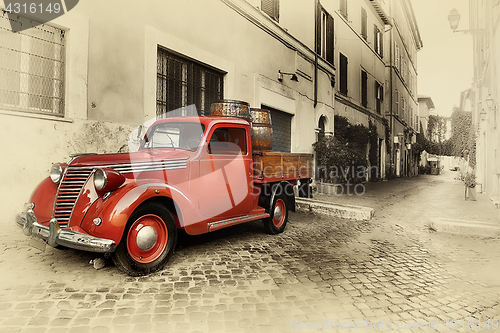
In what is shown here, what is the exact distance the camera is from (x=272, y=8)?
782 cm

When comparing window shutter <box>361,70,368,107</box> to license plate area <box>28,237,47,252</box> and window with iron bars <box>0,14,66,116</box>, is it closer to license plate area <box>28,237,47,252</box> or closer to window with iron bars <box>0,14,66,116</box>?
window with iron bars <box>0,14,66,116</box>

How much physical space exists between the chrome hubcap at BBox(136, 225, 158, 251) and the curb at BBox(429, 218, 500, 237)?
169 inches

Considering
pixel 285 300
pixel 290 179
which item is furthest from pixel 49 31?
pixel 285 300

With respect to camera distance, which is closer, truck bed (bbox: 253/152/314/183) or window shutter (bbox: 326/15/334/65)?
truck bed (bbox: 253/152/314/183)

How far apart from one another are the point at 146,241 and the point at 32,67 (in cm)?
309

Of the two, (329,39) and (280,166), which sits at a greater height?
(329,39)

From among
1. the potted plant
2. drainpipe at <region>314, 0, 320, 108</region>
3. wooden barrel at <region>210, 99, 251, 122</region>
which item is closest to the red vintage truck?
wooden barrel at <region>210, 99, 251, 122</region>

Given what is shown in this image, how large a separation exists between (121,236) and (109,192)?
40cm

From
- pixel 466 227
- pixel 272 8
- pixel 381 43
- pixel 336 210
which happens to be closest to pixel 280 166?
pixel 336 210

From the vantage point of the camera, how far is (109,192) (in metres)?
2.51

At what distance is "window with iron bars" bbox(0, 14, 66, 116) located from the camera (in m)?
3.71

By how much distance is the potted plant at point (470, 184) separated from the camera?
6.86m

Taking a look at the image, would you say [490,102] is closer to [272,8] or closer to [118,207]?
[272,8]

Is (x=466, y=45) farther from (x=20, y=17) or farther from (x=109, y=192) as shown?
(x=20, y=17)
